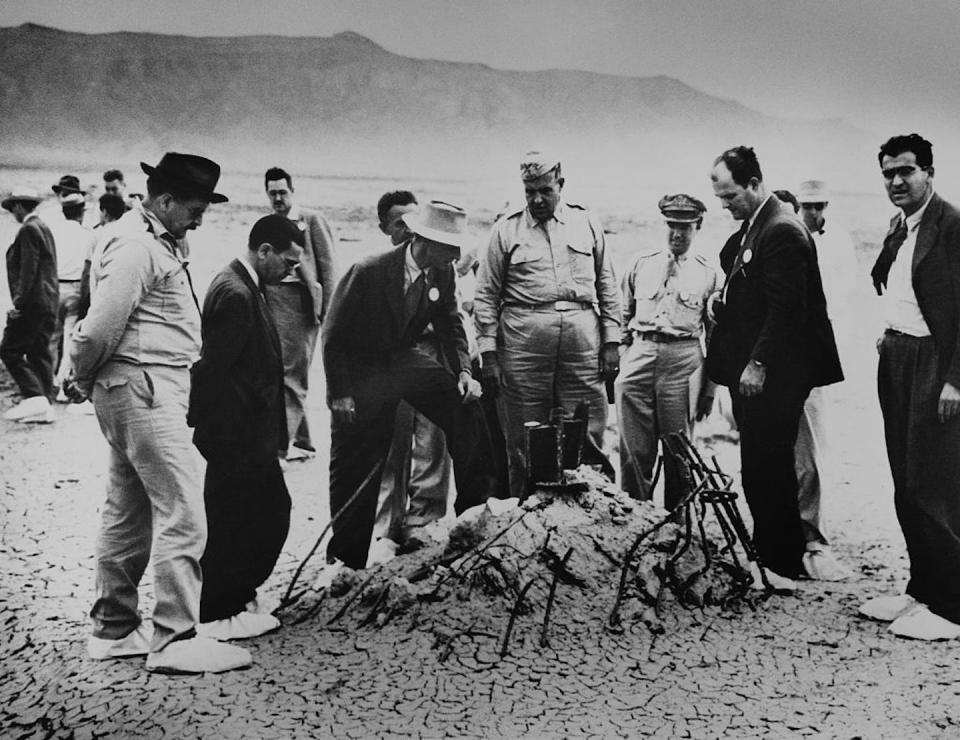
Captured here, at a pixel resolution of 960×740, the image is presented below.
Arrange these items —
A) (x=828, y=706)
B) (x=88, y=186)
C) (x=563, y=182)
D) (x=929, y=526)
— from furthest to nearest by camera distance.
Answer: (x=563, y=182) → (x=88, y=186) → (x=929, y=526) → (x=828, y=706)

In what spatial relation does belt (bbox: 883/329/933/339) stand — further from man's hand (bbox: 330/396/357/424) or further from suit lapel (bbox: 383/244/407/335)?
man's hand (bbox: 330/396/357/424)

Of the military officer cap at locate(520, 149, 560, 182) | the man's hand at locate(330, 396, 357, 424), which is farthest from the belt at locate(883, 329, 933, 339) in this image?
the man's hand at locate(330, 396, 357, 424)

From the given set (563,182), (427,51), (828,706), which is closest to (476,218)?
(563,182)

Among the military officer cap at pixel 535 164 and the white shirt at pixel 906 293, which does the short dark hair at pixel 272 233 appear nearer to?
Answer: the military officer cap at pixel 535 164

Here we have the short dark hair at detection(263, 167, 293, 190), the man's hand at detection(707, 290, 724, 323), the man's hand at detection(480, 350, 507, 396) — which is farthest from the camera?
the man's hand at detection(480, 350, 507, 396)

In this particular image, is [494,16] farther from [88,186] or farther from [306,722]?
[306,722]

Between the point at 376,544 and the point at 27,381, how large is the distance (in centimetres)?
166

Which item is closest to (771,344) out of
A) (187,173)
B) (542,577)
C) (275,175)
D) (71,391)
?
(542,577)

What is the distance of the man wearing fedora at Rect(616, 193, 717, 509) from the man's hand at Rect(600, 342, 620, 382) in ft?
0.59

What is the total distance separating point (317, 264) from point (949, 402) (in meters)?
2.50

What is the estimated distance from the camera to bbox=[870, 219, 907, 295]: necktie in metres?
3.50

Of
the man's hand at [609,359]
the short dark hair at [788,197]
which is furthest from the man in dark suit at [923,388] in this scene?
the man's hand at [609,359]

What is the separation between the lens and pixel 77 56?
3.47 m

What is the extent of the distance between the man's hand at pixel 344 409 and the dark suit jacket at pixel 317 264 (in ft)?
1.24
